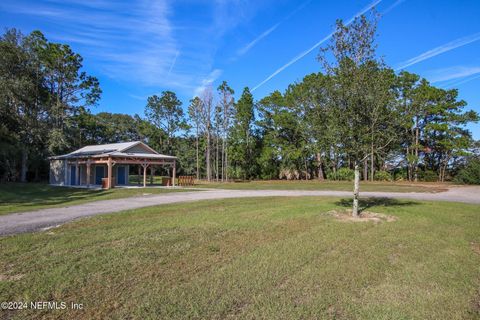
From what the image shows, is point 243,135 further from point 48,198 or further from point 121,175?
point 48,198

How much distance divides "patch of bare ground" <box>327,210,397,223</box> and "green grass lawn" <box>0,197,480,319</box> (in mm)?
872

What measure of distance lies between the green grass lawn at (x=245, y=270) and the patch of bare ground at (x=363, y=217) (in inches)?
34.3

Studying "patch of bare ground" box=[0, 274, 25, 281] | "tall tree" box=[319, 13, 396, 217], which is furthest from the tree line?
"patch of bare ground" box=[0, 274, 25, 281]

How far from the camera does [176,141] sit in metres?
46.3

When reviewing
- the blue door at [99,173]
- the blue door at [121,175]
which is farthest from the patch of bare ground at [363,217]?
the blue door at [99,173]

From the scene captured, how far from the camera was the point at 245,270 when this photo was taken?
4.32 metres

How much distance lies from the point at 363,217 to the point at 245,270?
5.65 meters

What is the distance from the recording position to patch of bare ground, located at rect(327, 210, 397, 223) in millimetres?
8352

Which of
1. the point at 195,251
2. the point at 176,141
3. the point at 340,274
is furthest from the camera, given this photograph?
the point at 176,141

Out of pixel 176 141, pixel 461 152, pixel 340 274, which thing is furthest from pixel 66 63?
pixel 461 152

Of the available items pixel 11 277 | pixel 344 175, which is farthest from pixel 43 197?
pixel 344 175

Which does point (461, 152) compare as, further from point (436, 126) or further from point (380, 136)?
point (380, 136)

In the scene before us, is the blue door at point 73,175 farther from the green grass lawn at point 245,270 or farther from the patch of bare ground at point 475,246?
the patch of bare ground at point 475,246

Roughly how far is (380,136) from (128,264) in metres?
7.37
